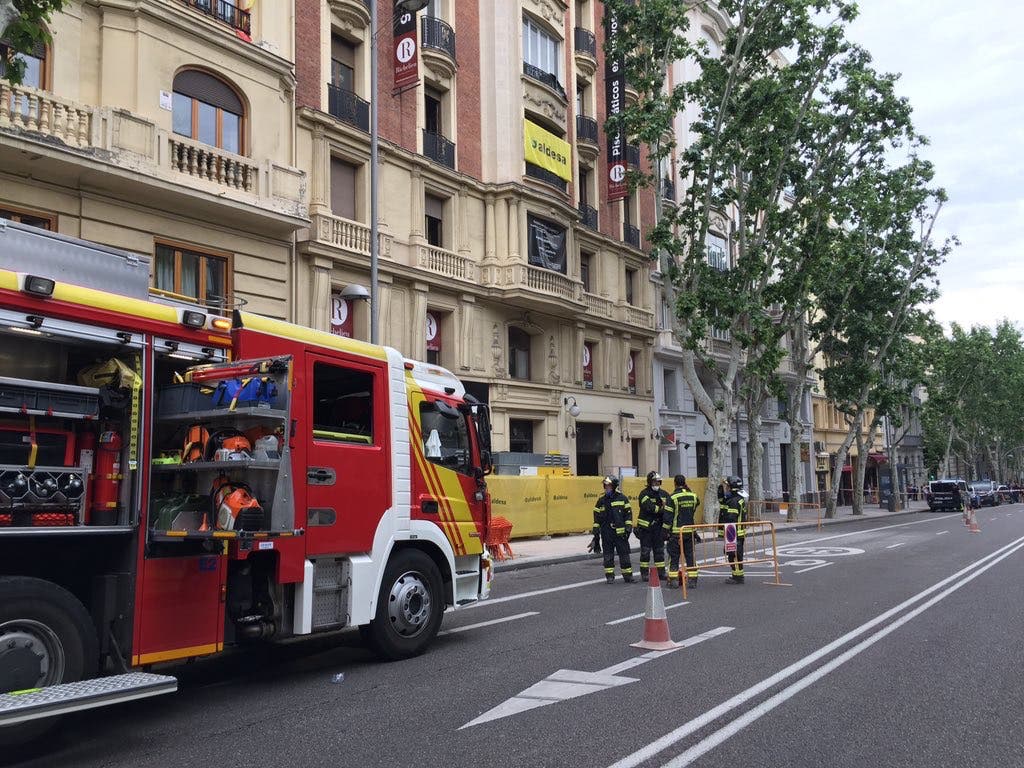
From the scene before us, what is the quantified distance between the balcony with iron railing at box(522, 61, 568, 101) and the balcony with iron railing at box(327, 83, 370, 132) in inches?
285

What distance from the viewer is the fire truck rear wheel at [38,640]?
511 centimetres

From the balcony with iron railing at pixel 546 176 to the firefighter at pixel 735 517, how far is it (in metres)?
16.6

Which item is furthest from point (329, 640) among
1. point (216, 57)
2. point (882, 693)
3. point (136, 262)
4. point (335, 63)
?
point (335, 63)

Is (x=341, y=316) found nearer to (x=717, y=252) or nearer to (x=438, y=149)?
(x=438, y=149)

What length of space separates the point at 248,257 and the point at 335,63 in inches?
271

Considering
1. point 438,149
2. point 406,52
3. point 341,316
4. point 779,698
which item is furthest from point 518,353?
point 779,698

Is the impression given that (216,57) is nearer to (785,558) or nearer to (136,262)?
(136,262)

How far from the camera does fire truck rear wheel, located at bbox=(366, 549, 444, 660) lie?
310 inches

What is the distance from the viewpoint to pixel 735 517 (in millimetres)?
13312

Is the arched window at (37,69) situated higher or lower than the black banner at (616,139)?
lower

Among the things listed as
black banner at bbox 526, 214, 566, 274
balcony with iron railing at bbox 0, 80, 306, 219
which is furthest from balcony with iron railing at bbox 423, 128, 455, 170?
balcony with iron railing at bbox 0, 80, 306, 219

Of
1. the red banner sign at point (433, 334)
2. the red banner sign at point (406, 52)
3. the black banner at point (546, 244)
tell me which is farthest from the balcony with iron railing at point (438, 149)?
the red banner sign at point (433, 334)

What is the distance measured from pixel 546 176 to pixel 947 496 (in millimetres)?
31306

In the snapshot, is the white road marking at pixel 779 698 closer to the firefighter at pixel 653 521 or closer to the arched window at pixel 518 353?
the firefighter at pixel 653 521
